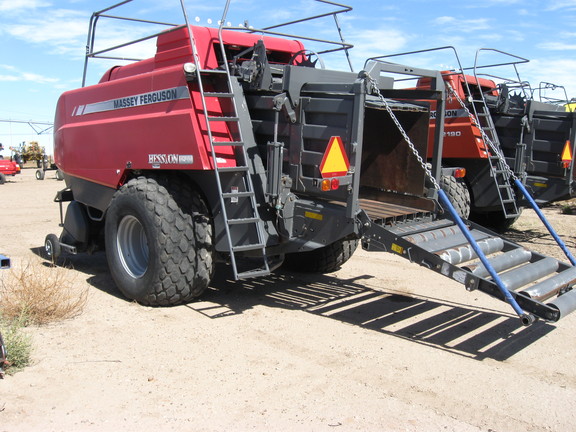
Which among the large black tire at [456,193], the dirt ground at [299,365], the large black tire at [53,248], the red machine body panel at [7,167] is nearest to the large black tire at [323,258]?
the dirt ground at [299,365]

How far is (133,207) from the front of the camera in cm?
549

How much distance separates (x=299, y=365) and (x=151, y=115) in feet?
9.08

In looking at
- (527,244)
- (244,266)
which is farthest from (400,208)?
(527,244)

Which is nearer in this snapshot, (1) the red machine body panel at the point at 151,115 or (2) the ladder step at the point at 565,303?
(2) the ladder step at the point at 565,303

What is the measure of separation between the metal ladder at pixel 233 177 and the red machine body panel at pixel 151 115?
7 cm

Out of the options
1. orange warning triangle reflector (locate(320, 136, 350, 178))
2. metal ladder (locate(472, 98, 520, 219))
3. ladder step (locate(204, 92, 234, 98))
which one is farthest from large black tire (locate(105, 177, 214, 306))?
metal ladder (locate(472, 98, 520, 219))

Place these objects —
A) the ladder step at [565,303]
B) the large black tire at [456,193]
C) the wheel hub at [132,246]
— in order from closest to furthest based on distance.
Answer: the ladder step at [565,303]
the wheel hub at [132,246]
the large black tire at [456,193]

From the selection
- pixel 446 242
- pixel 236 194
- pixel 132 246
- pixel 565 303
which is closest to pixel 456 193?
pixel 446 242

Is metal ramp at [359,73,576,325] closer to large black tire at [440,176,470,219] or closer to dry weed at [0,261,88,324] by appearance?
dry weed at [0,261,88,324]

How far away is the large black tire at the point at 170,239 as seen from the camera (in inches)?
206

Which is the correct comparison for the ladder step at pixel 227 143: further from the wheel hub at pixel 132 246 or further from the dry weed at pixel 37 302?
the dry weed at pixel 37 302

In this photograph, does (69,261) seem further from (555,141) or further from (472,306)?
(555,141)

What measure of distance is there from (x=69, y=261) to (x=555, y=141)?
7.55m

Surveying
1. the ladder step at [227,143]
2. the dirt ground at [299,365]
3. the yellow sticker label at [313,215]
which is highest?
the ladder step at [227,143]
